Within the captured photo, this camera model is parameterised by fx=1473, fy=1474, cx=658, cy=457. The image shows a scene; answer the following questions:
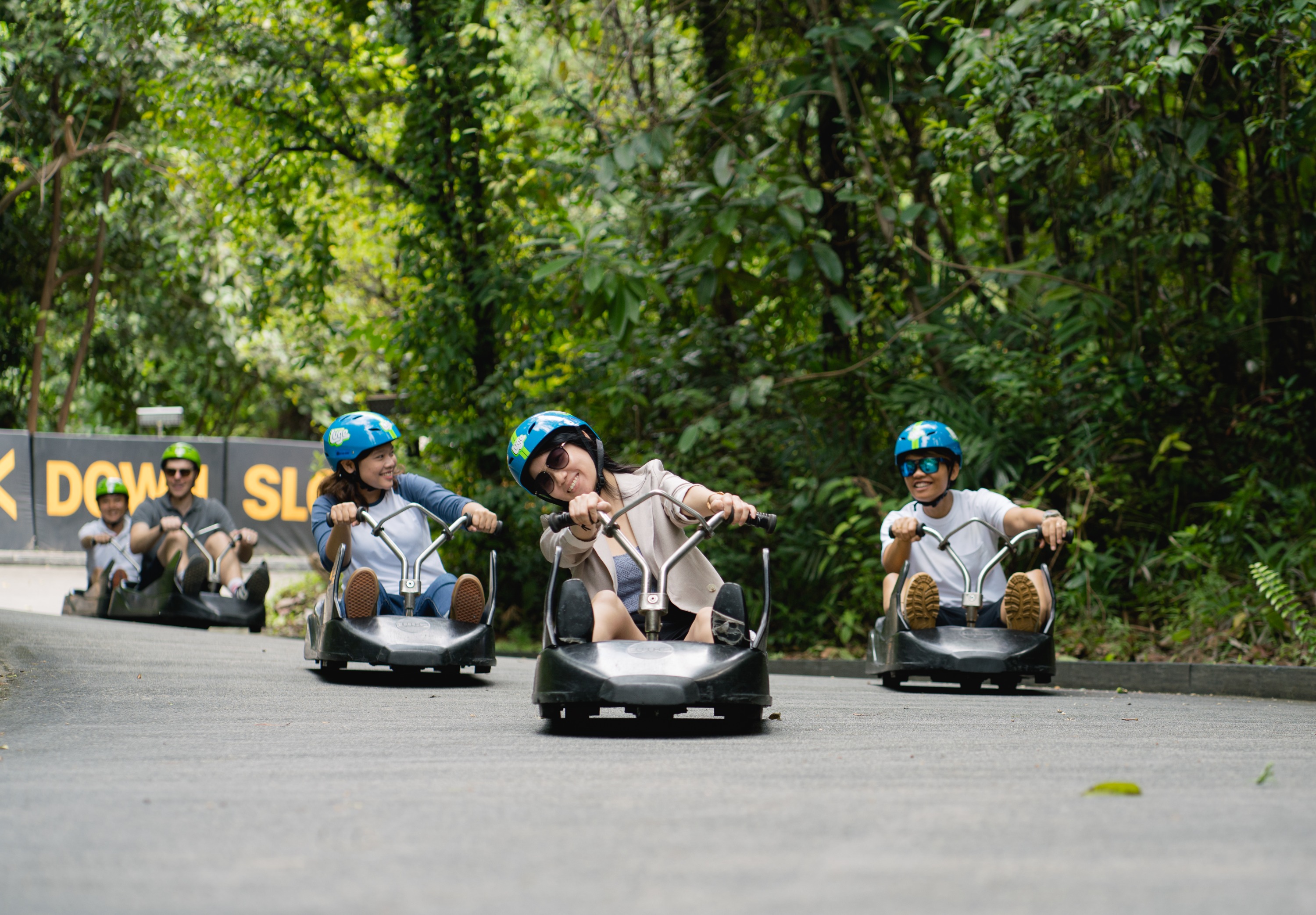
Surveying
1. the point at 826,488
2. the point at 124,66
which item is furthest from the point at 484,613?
the point at 124,66

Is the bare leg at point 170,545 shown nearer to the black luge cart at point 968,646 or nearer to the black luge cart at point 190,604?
the black luge cart at point 190,604

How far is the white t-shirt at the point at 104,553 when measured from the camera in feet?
45.6

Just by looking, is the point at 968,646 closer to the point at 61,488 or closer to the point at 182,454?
the point at 182,454

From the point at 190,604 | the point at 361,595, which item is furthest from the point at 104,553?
the point at 361,595

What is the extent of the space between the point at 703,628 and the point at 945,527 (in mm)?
3409

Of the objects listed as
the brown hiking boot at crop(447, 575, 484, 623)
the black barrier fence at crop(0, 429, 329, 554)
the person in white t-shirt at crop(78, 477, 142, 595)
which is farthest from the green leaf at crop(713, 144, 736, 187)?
the black barrier fence at crop(0, 429, 329, 554)

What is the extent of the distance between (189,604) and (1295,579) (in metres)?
8.95

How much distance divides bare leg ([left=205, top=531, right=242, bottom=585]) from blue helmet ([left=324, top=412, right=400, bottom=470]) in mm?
5813

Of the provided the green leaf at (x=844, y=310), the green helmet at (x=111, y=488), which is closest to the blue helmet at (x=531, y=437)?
the green leaf at (x=844, y=310)

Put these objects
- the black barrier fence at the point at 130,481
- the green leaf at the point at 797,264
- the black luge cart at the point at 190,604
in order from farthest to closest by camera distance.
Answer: the black barrier fence at the point at 130,481
the black luge cart at the point at 190,604
the green leaf at the point at 797,264

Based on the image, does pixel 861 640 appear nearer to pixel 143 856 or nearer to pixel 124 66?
pixel 143 856

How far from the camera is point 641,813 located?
3211mm

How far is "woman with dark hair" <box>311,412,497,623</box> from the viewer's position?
748 cm

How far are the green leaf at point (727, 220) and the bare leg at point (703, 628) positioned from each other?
519 centimetres
